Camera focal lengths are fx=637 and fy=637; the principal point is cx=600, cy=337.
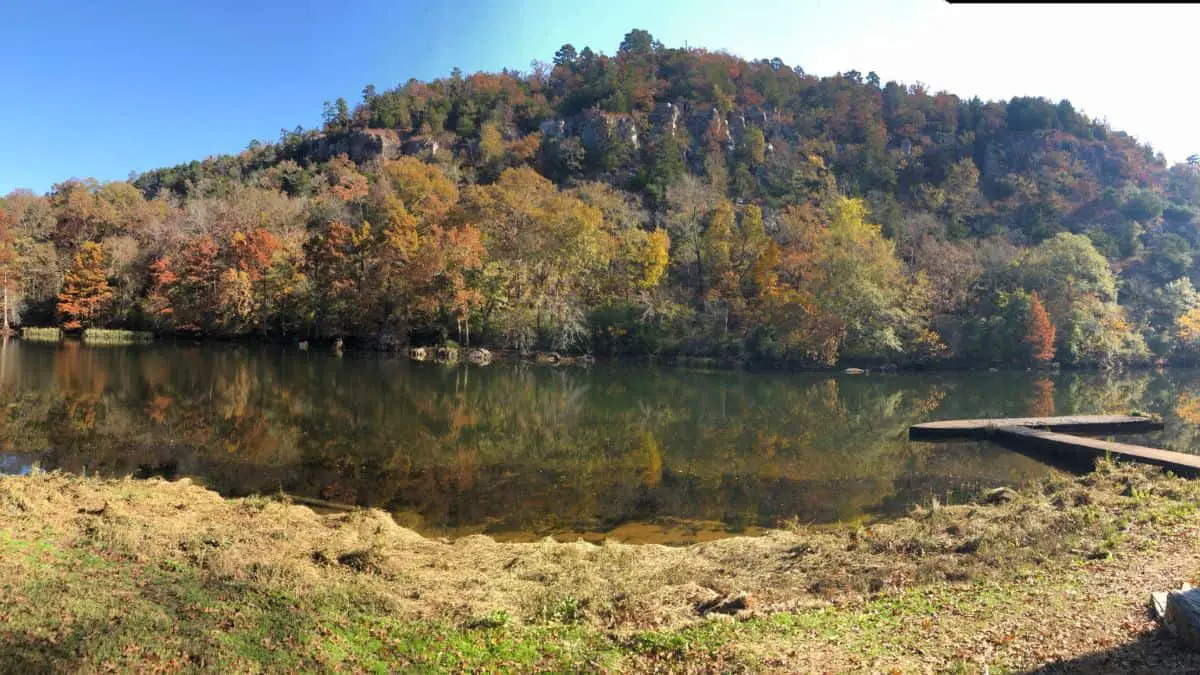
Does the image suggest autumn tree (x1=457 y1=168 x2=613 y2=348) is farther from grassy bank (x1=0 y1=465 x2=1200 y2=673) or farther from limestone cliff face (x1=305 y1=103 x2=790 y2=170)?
limestone cliff face (x1=305 y1=103 x2=790 y2=170)

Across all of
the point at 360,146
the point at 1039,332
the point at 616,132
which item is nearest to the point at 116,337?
the point at 360,146

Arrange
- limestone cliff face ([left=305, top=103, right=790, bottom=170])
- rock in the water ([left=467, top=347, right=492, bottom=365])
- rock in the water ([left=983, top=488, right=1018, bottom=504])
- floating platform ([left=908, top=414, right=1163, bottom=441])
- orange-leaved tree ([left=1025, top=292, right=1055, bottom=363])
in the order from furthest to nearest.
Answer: limestone cliff face ([left=305, top=103, right=790, bottom=170]), rock in the water ([left=467, top=347, right=492, bottom=365]), orange-leaved tree ([left=1025, top=292, right=1055, bottom=363]), floating platform ([left=908, top=414, right=1163, bottom=441]), rock in the water ([left=983, top=488, right=1018, bottom=504])

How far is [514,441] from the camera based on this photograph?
18.4 m

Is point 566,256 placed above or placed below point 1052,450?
above

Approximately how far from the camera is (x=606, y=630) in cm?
603

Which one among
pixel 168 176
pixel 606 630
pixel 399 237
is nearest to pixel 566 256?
pixel 399 237

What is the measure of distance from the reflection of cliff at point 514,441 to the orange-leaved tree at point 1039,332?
11.9 meters

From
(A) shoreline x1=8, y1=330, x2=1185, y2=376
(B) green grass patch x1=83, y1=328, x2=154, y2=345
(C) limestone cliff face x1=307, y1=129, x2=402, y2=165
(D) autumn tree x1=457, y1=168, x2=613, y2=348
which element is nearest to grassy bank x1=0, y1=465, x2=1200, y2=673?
(A) shoreline x1=8, y1=330, x2=1185, y2=376

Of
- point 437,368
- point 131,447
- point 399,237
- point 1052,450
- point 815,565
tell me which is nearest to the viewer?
point 815,565

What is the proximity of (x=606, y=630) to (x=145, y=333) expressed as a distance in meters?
62.2

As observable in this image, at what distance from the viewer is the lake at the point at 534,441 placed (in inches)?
491

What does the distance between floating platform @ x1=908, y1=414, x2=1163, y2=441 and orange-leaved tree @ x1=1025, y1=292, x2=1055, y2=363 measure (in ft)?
83.0

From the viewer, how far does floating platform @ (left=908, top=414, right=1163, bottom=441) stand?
19.8m

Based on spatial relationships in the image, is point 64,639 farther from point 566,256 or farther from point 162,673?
point 566,256
